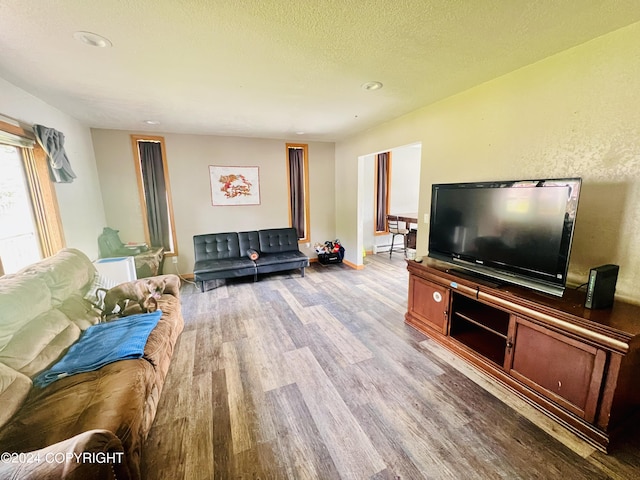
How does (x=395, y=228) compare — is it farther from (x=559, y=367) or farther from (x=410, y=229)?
(x=559, y=367)

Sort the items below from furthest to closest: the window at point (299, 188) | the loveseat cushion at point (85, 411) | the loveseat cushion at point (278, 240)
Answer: the window at point (299, 188)
the loveseat cushion at point (278, 240)
the loveseat cushion at point (85, 411)

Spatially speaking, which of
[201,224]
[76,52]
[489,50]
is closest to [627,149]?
[489,50]

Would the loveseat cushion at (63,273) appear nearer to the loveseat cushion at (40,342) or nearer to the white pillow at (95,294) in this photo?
the white pillow at (95,294)

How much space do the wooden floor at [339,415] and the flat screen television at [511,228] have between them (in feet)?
2.89

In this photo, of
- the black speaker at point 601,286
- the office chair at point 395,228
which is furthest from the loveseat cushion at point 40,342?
the office chair at point 395,228

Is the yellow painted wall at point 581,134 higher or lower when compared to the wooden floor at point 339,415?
higher

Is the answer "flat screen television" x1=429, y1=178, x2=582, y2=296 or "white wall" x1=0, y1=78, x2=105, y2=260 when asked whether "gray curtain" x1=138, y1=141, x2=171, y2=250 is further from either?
"flat screen television" x1=429, y1=178, x2=582, y2=296

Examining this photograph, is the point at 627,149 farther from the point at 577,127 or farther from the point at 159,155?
the point at 159,155

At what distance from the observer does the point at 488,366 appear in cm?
206

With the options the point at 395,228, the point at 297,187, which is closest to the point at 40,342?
the point at 297,187

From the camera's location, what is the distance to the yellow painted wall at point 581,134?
162cm

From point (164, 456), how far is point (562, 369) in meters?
2.46

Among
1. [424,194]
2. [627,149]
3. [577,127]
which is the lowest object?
[424,194]

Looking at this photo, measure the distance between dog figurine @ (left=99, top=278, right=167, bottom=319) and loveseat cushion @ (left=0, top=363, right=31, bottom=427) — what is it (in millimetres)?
965
